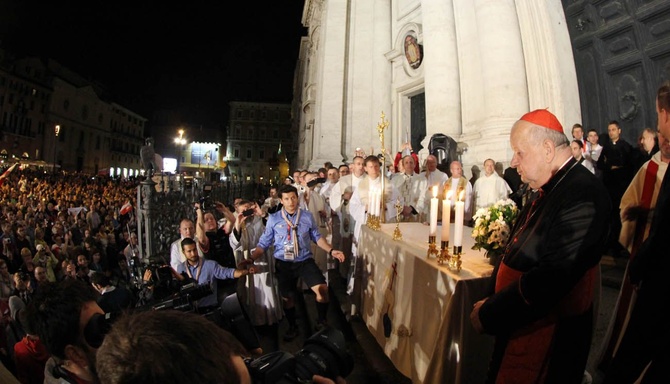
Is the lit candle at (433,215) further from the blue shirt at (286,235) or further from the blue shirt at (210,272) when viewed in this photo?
the blue shirt at (210,272)

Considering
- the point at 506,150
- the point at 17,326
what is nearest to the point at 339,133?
the point at 506,150

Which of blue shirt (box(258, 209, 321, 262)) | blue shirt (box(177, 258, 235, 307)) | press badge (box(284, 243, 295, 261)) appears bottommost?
blue shirt (box(177, 258, 235, 307))

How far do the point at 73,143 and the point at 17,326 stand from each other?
215 ft

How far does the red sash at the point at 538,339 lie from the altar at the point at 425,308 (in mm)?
474

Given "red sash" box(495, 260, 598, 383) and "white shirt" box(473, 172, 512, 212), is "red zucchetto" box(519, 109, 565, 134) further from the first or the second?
"white shirt" box(473, 172, 512, 212)

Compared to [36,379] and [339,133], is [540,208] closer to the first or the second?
[36,379]

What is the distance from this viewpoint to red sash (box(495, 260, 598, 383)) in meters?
1.78

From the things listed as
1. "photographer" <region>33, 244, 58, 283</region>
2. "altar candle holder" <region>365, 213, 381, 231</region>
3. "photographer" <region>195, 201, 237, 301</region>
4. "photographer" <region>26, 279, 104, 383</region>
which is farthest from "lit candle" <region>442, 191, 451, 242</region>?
"photographer" <region>33, 244, 58, 283</region>

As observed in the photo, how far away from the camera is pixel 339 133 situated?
17.1 meters

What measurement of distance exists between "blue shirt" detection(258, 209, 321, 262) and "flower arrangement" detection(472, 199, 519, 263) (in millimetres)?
2653

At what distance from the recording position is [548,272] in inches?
64.1

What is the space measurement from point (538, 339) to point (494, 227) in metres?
0.93

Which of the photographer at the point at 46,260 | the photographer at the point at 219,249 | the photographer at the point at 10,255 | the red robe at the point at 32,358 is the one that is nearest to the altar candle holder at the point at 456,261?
the photographer at the point at 219,249

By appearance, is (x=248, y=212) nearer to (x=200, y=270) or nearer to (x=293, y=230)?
(x=293, y=230)
